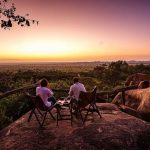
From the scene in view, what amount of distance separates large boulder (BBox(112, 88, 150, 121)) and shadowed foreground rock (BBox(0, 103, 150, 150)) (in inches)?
81.5

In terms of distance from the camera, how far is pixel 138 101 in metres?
13.8

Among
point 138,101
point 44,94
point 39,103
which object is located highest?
point 44,94

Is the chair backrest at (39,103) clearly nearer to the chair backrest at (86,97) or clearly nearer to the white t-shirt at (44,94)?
the white t-shirt at (44,94)

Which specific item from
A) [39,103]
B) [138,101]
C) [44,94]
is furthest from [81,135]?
[138,101]

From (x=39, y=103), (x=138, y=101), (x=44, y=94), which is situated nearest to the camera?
(x=39, y=103)

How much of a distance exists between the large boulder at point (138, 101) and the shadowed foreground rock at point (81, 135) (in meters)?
2.07

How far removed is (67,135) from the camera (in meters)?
8.55

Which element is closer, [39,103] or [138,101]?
[39,103]

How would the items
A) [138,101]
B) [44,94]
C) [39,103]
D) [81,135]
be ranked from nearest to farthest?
[81,135], [39,103], [44,94], [138,101]

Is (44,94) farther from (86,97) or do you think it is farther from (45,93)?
(86,97)

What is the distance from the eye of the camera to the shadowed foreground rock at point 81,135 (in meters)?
8.03

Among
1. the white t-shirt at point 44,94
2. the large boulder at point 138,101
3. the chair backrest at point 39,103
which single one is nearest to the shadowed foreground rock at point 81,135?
the chair backrest at point 39,103

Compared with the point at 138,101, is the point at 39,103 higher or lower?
higher

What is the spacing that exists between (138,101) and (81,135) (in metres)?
5.87
